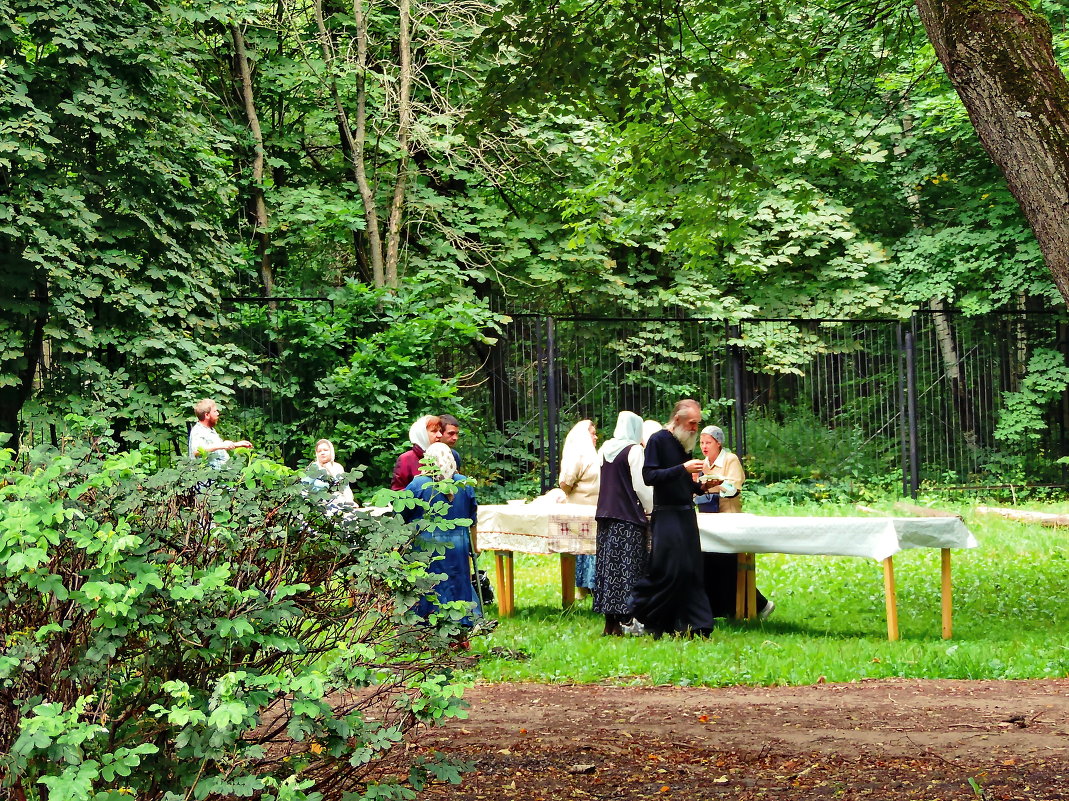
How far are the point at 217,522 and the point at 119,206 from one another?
36.1 ft

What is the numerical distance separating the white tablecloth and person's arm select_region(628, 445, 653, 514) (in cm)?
41

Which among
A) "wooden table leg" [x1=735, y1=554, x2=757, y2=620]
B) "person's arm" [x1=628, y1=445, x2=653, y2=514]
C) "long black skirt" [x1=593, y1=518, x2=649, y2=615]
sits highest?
"person's arm" [x1=628, y1=445, x2=653, y2=514]

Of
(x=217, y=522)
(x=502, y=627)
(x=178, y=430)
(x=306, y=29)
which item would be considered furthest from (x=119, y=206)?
(x=217, y=522)

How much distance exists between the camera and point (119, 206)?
13398mm

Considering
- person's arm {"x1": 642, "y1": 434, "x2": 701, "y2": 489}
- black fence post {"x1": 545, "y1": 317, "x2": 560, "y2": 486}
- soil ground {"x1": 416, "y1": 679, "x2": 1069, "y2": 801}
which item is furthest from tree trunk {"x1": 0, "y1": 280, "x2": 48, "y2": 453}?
soil ground {"x1": 416, "y1": 679, "x2": 1069, "y2": 801}

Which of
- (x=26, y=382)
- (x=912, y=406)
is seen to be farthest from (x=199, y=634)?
(x=912, y=406)

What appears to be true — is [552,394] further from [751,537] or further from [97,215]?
[751,537]

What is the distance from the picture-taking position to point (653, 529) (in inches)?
343

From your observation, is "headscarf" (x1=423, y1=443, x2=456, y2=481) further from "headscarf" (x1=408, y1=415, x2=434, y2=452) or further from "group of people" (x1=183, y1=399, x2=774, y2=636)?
"headscarf" (x1=408, y1=415, x2=434, y2=452)

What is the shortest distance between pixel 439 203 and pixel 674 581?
1031cm

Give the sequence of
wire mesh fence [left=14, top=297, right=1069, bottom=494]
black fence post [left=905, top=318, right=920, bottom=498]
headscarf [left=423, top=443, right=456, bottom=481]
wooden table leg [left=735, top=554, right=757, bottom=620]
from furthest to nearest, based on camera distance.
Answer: black fence post [left=905, top=318, right=920, bottom=498], wire mesh fence [left=14, top=297, right=1069, bottom=494], wooden table leg [left=735, top=554, right=757, bottom=620], headscarf [left=423, top=443, right=456, bottom=481]

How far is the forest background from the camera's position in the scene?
10.2m

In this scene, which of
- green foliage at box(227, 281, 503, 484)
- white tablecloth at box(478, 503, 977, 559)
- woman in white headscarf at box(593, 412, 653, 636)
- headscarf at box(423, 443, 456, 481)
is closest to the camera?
headscarf at box(423, 443, 456, 481)

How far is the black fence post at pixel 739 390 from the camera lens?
17.8 metres
